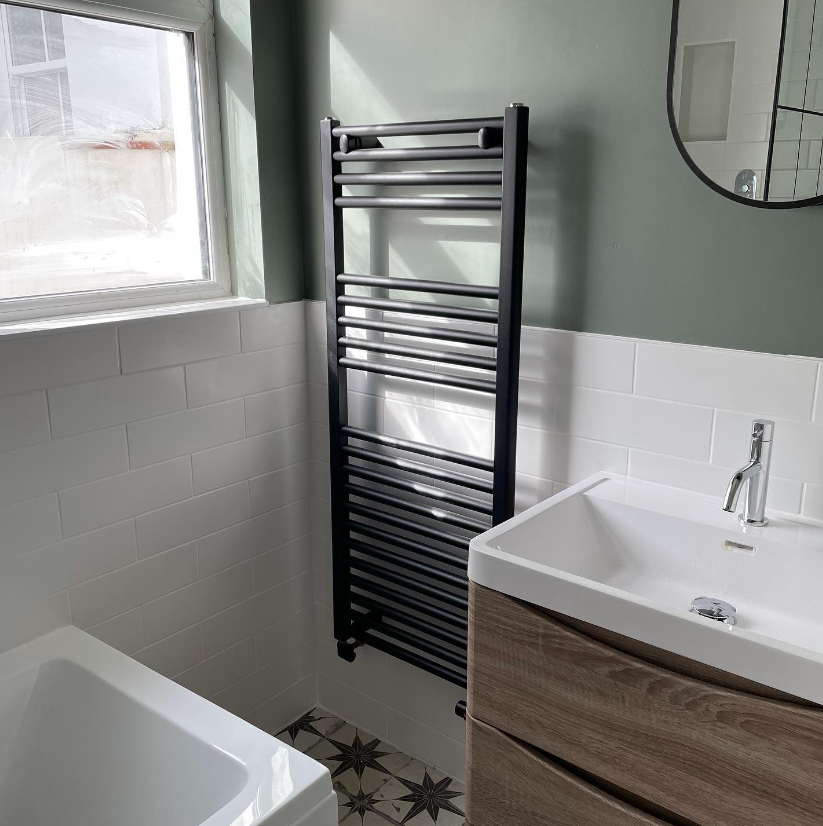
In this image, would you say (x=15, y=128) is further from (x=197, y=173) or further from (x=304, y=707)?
(x=304, y=707)

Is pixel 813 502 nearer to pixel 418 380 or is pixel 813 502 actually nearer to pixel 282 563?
pixel 418 380

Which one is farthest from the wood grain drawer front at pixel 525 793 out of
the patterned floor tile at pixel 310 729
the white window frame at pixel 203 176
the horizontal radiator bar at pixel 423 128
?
the white window frame at pixel 203 176

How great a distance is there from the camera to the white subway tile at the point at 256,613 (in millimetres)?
2111

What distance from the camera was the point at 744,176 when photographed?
56.0 inches

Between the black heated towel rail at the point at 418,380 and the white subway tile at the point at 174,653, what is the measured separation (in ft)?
1.18

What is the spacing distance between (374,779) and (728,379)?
1.35 meters

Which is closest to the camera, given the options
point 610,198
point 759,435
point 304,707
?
point 759,435

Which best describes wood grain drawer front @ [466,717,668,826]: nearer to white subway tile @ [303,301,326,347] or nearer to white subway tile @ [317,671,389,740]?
white subway tile @ [317,671,389,740]

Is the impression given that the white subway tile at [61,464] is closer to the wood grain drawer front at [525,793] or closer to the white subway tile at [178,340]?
the white subway tile at [178,340]

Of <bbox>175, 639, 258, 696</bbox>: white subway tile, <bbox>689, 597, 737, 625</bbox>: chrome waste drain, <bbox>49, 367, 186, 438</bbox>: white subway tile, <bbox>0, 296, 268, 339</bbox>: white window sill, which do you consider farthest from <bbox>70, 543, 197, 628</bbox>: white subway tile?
<bbox>689, 597, 737, 625</bbox>: chrome waste drain

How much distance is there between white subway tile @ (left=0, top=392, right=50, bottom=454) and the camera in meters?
1.61

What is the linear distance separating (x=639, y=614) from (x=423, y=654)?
3.49 feet

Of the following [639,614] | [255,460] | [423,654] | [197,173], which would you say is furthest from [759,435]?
[197,173]

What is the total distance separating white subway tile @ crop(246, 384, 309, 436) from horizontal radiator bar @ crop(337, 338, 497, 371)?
0.27 metres
